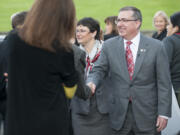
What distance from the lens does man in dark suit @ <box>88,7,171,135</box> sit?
151 inches

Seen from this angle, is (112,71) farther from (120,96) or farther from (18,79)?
(18,79)

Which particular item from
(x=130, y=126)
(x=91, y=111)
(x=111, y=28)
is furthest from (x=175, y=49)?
(x=111, y=28)

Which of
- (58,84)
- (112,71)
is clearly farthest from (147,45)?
(58,84)

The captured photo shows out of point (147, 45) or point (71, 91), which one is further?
point (147, 45)

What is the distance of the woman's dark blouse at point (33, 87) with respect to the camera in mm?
2562

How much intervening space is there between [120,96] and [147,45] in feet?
2.02

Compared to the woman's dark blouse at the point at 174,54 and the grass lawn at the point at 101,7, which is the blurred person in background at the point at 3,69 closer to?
the woman's dark blouse at the point at 174,54

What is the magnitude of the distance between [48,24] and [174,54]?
10.3 ft

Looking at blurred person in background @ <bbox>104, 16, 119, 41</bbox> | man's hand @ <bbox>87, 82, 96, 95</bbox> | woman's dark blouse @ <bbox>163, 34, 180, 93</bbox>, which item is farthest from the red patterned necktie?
blurred person in background @ <bbox>104, 16, 119, 41</bbox>

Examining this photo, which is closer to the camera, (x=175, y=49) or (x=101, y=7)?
(x=175, y=49)

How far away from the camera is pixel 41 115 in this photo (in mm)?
2629

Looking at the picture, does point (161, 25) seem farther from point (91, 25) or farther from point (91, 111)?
point (91, 111)

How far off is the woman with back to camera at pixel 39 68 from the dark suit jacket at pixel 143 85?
132 cm

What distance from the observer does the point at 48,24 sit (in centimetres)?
261
